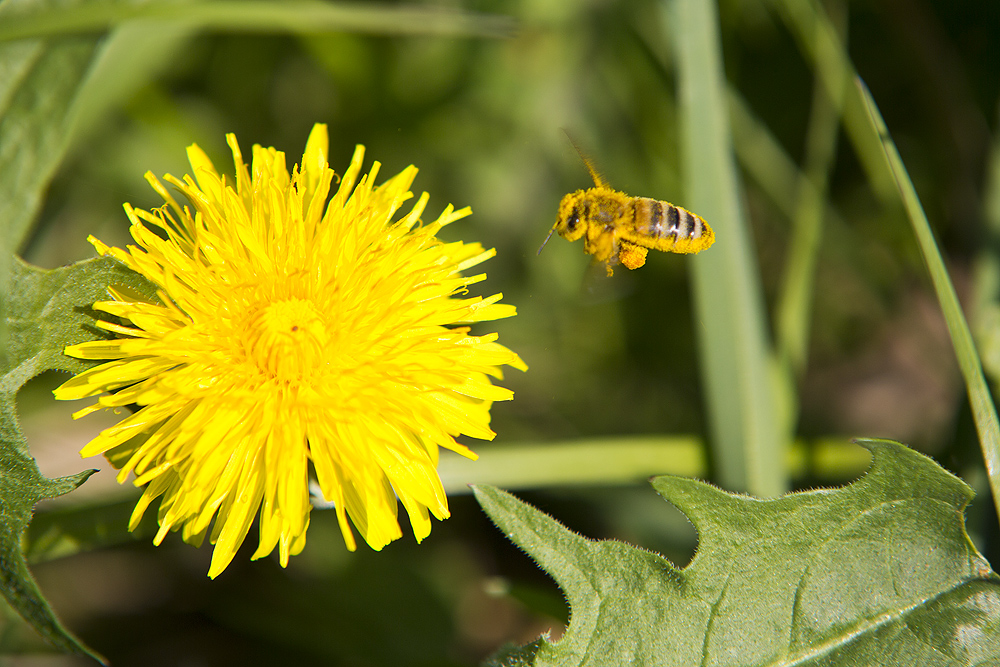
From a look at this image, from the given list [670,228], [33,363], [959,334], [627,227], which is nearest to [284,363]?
[33,363]

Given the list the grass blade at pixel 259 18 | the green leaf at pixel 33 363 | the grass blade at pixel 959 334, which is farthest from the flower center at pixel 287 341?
the grass blade at pixel 959 334

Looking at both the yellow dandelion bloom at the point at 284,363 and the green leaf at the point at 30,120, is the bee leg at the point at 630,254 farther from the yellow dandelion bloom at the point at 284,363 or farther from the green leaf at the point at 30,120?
the green leaf at the point at 30,120

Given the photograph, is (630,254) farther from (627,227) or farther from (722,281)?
(722,281)

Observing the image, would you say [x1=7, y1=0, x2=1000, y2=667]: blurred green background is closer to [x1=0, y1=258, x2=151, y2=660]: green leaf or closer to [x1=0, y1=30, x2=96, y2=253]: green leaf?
[x1=0, y1=30, x2=96, y2=253]: green leaf

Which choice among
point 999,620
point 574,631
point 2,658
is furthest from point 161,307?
point 999,620

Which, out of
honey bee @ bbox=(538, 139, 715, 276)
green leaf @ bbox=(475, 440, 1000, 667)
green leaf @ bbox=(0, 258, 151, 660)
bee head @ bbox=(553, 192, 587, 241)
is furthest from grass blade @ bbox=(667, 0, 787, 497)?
green leaf @ bbox=(0, 258, 151, 660)

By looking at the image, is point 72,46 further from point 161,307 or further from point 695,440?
point 695,440
